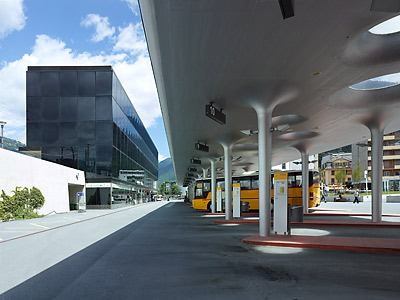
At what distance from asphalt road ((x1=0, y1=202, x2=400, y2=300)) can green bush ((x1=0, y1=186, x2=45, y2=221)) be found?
11.5 m

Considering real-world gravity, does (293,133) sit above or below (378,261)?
above

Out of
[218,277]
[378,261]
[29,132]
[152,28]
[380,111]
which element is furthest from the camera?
[29,132]

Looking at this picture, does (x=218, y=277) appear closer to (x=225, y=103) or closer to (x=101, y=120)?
(x=225, y=103)

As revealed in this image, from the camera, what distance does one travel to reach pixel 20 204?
21188mm

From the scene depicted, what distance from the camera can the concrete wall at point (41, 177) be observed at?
2081cm

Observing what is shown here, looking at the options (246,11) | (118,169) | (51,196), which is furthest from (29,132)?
(246,11)

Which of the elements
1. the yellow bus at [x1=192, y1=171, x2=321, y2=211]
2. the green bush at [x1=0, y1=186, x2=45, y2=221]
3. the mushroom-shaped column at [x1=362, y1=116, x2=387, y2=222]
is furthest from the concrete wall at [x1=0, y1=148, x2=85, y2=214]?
the mushroom-shaped column at [x1=362, y1=116, x2=387, y2=222]

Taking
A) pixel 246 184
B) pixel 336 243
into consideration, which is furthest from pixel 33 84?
pixel 336 243

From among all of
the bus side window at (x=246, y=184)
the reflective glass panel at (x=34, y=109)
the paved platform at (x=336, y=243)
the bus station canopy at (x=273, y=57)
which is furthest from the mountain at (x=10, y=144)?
the paved platform at (x=336, y=243)

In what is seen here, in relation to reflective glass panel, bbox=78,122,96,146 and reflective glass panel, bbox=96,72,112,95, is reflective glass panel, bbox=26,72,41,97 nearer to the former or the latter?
reflective glass panel, bbox=78,122,96,146

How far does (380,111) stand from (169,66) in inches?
416

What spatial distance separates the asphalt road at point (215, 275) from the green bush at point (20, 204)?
37.7 ft

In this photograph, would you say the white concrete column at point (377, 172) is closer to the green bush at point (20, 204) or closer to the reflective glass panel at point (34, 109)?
the green bush at point (20, 204)

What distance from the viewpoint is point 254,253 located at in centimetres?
895
